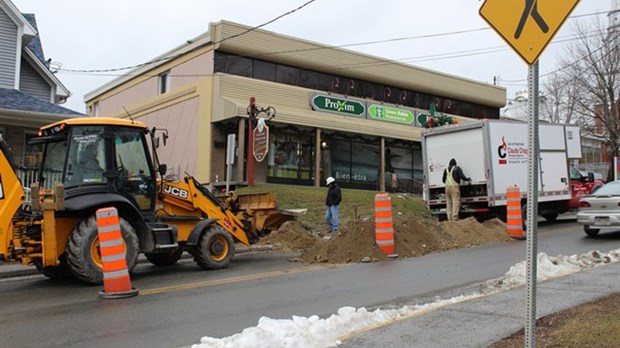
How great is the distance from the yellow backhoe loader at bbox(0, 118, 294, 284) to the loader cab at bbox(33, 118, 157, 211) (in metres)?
0.02

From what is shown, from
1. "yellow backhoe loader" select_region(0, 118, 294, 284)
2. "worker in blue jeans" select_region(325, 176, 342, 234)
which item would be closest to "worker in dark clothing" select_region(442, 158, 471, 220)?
"worker in blue jeans" select_region(325, 176, 342, 234)

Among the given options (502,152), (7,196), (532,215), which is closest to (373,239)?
(502,152)

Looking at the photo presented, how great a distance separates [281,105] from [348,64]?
201 inches

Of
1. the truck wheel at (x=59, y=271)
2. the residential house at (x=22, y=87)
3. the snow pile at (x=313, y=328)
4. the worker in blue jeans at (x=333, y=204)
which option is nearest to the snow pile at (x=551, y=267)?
the snow pile at (x=313, y=328)

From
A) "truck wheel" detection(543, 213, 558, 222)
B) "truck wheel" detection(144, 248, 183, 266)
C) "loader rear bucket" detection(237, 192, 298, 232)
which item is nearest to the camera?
"truck wheel" detection(144, 248, 183, 266)

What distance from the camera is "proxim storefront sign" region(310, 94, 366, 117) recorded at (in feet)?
93.9

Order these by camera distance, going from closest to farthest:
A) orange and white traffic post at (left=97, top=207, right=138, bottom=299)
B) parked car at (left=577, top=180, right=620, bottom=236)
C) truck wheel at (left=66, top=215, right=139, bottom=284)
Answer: orange and white traffic post at (left=97, top=207, right=138, bottom=299) → truck wheel at (left=66, top=215, right=139, bottom=284) → parked car at (left=577, top=180, right=620, bottom=236)

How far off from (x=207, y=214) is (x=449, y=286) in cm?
514

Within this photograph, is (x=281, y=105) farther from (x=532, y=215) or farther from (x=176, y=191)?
(x=532, y=215)

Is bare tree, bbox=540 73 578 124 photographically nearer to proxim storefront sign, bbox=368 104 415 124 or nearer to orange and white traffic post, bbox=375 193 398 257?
proxim storefront sign, bbox=368 104 415 124

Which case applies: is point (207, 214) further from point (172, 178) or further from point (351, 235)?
point (351, 235)

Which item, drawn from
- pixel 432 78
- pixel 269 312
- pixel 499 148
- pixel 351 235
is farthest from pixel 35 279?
pixel 432 78

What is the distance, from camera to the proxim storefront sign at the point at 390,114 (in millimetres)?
30900

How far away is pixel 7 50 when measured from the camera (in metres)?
19.0
